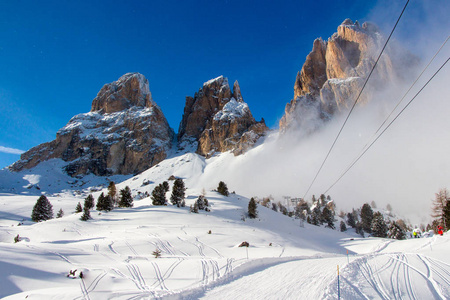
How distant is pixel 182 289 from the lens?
7.48 metres

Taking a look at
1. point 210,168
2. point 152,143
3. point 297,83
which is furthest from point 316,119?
point 152,143

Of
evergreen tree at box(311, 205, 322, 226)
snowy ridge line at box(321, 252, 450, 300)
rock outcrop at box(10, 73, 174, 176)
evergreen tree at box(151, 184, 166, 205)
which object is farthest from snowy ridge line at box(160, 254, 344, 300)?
rock outcrop at box(10, 73, 174, 176)

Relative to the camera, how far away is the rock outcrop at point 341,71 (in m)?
148

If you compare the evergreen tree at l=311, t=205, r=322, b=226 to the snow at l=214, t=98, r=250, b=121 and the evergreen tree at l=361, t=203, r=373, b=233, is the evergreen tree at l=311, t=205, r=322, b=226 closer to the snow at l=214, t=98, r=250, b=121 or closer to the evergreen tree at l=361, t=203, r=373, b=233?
the evergreen tree at l=361, t=203, r=373, b=233

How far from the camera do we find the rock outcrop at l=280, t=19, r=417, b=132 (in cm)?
14762

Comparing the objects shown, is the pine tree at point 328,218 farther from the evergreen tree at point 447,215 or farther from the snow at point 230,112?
the snow at point 230,112

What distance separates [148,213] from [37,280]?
31.5 meters

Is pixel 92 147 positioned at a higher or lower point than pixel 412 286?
higher

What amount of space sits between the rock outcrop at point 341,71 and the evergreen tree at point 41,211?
154231mm

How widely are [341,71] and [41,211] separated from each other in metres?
177

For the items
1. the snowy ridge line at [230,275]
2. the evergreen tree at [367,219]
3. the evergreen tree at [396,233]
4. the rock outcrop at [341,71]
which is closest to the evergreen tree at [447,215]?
the evergreen tree at [396,233]

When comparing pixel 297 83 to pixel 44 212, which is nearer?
pixel 44 212

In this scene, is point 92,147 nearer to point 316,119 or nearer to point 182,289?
point 316,119

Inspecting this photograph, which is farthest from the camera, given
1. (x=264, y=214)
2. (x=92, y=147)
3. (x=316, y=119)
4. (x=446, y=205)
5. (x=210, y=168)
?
(x=92, y=147)
